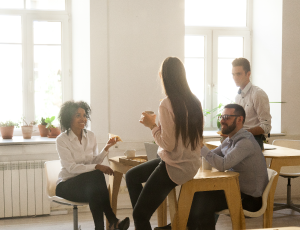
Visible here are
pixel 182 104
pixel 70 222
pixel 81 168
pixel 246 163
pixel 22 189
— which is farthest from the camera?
pixel 22 189

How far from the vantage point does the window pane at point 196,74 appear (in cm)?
453

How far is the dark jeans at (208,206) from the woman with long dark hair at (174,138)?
0.24 m

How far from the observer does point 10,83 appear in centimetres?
411

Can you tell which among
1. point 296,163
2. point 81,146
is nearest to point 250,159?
point 296,163

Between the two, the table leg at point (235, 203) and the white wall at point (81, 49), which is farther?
the white wall at point (81, 49)

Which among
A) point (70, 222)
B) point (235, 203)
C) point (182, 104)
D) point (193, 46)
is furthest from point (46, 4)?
point (235, 203)

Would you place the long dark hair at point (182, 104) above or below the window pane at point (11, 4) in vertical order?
below

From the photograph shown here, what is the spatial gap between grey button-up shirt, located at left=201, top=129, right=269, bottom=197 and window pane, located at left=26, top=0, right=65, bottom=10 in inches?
110

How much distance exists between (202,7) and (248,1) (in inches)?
25.5

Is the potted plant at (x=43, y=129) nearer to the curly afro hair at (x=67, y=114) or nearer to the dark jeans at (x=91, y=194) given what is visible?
the curly afro hair at (x=67, y=114)

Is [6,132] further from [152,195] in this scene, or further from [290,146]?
[290,146]

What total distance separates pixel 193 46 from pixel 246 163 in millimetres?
2502

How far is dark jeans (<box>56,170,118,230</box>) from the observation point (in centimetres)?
253

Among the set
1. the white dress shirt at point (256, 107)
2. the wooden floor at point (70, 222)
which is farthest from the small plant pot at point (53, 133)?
the white dress shirt at point (256, 107)
